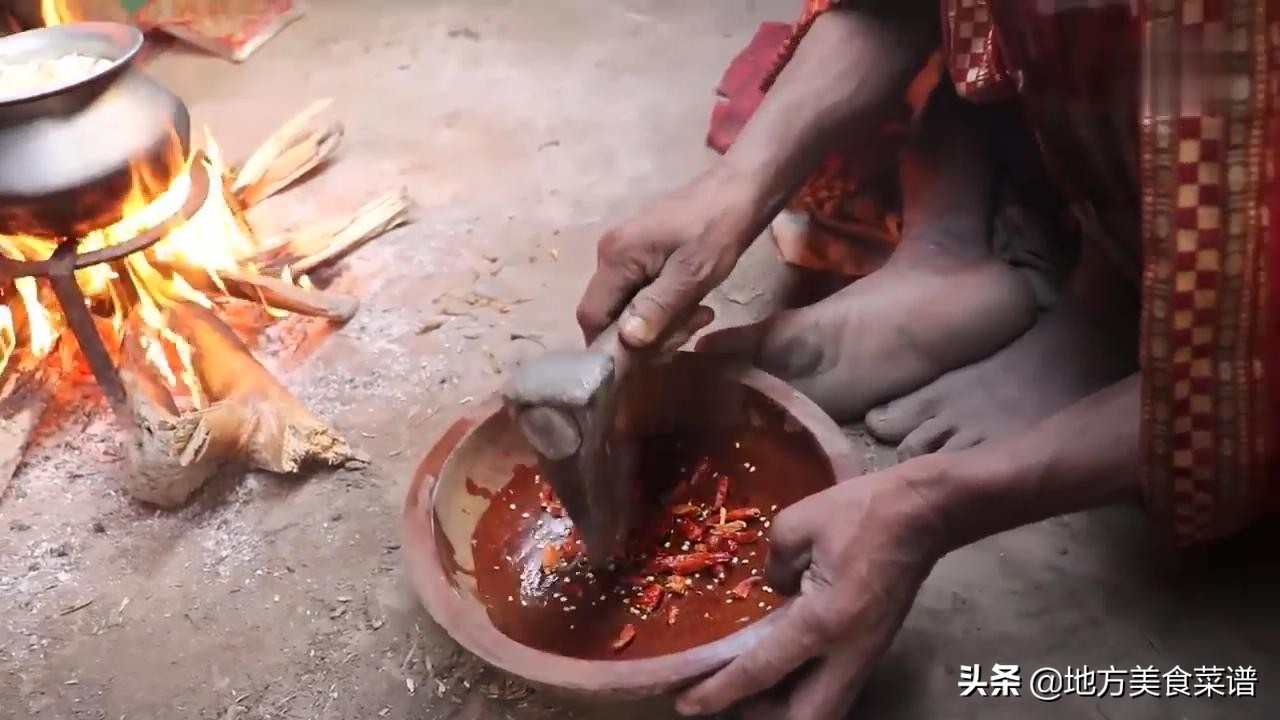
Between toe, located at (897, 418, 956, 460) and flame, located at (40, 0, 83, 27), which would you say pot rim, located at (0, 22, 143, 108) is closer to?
flame, located at (40, 0, 83, 27)

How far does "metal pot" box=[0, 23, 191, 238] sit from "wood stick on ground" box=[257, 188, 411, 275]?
1.15 ft

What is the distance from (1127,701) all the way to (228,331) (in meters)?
1.45

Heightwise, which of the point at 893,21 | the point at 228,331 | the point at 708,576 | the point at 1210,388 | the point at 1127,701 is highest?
the point at 893,21

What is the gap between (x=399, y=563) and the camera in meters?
1.58

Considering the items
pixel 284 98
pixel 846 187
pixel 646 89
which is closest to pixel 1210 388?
pixel 846 187

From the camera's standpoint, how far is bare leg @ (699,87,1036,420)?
165 cm

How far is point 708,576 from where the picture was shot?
1391 mm

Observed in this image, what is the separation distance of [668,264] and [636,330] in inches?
4.9

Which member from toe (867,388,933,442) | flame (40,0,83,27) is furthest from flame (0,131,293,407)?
toe (867,388,933,442)

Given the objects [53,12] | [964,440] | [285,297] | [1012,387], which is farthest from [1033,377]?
[53,12]

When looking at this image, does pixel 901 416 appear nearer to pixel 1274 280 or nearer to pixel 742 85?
pixel 1274 280

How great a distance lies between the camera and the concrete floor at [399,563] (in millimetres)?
1403

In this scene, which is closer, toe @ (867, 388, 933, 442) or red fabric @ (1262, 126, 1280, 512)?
red fabric @ (1262, 126, 1280, 512)

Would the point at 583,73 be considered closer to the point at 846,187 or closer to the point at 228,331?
the point at 846,187
